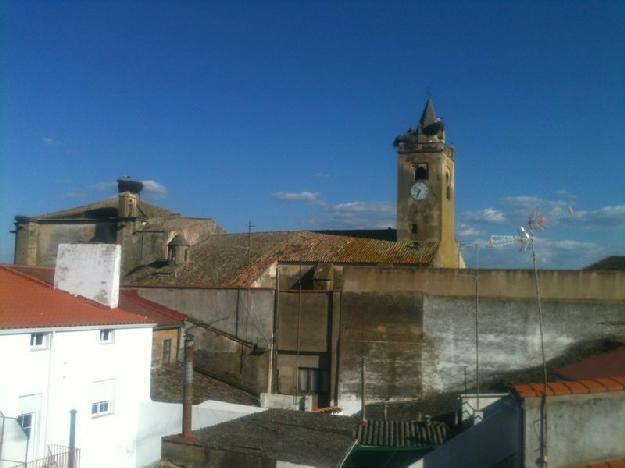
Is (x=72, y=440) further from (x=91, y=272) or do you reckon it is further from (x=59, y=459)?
(x=91, y=272)

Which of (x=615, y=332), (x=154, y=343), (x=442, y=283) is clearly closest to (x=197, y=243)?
(x=154, y=343)

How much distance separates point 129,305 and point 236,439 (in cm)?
1091

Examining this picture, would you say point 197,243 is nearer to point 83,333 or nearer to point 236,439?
point 83,333

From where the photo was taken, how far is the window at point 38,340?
17.0 meters

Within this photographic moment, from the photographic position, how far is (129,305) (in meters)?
25.5

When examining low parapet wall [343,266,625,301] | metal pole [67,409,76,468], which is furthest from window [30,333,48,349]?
low parapet wall [343,266,625,301]

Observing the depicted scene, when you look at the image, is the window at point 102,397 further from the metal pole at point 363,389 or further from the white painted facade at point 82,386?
the metal pole at point 363,389

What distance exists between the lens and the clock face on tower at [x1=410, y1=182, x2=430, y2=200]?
3628 centimetres

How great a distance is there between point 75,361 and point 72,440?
215cm

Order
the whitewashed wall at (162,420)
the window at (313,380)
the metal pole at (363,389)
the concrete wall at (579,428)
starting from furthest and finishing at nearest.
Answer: the window at (313,380) < the metal pole at (363,389) < the whitewashed wall at (162,420) < the concrete wall at (579,428)

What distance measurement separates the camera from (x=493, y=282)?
2758 cm

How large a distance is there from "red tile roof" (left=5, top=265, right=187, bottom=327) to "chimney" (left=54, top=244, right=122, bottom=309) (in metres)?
1.17

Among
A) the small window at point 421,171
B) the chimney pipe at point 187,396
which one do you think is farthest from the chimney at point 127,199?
the chimney pipe at point 187,396

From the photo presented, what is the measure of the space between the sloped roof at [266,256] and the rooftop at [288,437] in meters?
12.4
